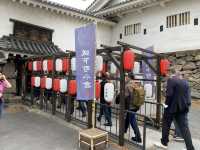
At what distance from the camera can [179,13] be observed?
14477 mm

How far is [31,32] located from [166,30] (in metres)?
8.25

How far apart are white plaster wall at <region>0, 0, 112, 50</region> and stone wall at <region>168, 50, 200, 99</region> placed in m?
6.26

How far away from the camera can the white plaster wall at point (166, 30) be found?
1379 cm

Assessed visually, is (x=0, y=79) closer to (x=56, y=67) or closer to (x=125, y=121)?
(x=56, y=67)

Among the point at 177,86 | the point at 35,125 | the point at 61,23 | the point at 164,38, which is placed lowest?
the point at 35,125

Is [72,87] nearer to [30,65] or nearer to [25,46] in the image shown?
[30,65]

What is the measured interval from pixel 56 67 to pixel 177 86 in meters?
5.46

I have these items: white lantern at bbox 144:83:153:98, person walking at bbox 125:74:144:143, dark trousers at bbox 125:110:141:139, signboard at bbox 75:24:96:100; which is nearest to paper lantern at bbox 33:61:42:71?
signboard at bbox 75:24:96:100

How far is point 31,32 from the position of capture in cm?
1452

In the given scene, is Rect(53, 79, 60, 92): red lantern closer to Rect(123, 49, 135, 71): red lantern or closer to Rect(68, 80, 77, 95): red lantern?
Rect(68, 80, 77, 95): red lantern

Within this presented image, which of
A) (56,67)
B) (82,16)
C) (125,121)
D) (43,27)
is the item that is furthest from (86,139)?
(82,16)

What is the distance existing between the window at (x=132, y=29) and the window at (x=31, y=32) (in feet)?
18.2

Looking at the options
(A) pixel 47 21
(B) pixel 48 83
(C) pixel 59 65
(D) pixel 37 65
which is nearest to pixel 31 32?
(A) pixel 47 21

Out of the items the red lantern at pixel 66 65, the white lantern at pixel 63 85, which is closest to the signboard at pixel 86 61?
the red lantern at pixel 66 65
